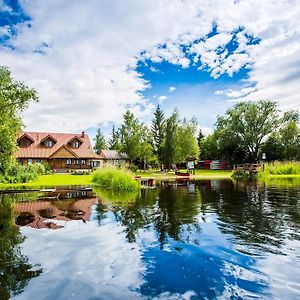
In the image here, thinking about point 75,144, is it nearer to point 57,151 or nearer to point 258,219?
point 57,151

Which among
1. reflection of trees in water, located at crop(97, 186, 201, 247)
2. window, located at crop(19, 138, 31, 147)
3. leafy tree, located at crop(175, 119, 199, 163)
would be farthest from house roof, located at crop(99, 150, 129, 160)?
reflection of trees in water, located at crop(97, 186, 201, 247)

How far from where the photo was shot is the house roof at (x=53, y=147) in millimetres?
58116

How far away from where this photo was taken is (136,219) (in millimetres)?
12750

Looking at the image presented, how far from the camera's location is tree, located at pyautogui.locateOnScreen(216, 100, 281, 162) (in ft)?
222

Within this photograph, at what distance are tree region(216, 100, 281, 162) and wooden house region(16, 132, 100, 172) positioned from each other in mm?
32944

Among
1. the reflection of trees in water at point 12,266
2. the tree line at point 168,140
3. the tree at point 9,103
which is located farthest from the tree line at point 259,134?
the reflection of trees in water at point 12,266

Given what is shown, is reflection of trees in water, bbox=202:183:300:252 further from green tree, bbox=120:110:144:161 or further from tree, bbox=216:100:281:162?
tree, bbox=216:100:281:162

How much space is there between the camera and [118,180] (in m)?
26.6

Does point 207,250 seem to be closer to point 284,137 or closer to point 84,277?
point 84,277

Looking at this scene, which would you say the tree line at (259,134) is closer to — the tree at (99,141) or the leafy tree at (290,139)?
the leafy tree at (290,139)

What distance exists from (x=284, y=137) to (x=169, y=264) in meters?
66.3

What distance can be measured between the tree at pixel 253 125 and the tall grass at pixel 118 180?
45.9 m

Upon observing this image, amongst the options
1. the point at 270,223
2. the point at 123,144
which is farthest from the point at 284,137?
the point at 270,223

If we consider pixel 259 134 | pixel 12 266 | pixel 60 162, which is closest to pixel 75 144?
pixel 60 162
